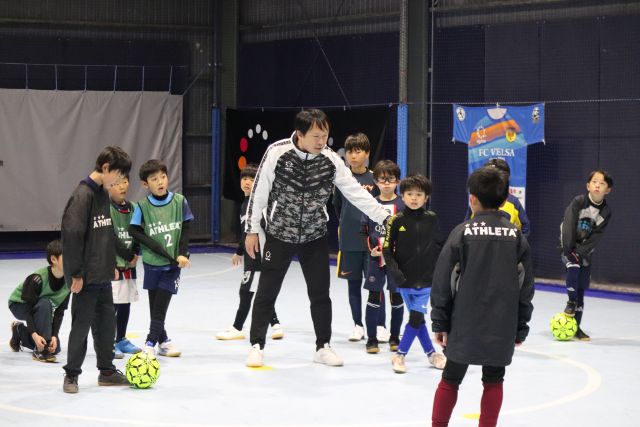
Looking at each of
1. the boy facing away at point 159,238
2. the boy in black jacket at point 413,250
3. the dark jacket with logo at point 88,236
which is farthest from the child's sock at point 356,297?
the dark jacket with logo at point 88,236

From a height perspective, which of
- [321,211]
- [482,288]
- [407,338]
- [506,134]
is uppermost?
[506,134]

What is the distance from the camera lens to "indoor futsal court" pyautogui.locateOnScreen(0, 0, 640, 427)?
6.58 m

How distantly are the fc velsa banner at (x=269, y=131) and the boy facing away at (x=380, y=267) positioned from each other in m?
5.73

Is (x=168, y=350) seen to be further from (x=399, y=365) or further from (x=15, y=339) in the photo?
(x=399, y=365)

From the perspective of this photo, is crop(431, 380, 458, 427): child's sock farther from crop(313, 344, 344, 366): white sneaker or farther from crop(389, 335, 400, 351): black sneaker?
crop(389, 335, 400, 351): black sneaker

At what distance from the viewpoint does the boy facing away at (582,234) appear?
30.5ft

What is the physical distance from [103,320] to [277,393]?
1.22 m

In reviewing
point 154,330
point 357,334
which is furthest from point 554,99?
point 154,330

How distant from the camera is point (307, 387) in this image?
7.22m

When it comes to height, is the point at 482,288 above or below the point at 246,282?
above

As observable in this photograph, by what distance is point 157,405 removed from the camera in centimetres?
661

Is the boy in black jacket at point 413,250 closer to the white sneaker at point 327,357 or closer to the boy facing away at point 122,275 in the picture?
the white sneaker at point 327,357

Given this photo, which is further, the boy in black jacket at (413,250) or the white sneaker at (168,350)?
the white sneaker at (168,350)

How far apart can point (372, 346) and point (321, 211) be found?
1246 mm
